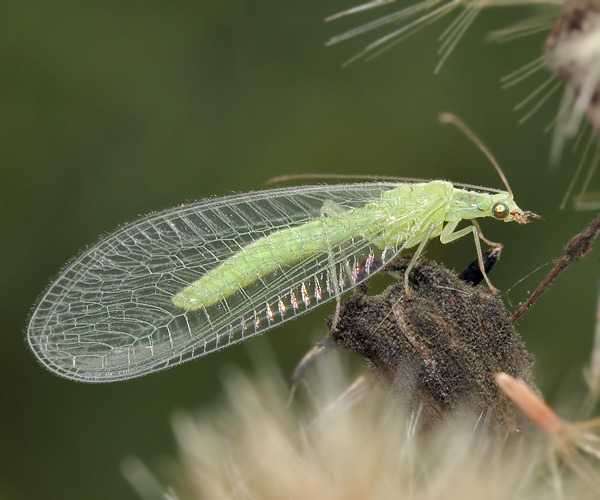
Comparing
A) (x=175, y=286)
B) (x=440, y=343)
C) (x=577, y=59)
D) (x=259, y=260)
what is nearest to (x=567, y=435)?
(x=440, y=343)

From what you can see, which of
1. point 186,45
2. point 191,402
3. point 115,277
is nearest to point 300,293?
point 115,277

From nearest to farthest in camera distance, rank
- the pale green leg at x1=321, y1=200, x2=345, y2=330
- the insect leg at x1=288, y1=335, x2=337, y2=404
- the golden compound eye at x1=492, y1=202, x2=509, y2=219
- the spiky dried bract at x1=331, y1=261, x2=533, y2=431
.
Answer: the spiky dried bract at x1=331, y1=261, x2=533, y2=431, the insect leg at x1=288, y1=335, x2=337, y2=404, the pale green leg at x1=321, y1=200, x2=345, y2=330, the golden compound eye at x1=492, y1=202, x2=509, y2=219

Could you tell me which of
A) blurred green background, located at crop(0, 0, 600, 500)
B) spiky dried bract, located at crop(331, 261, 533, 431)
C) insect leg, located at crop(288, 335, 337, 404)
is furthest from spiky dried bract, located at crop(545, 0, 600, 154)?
blurred green background, located at crop(0, 0, 600, 500)

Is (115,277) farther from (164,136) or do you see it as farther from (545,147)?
(545,147)

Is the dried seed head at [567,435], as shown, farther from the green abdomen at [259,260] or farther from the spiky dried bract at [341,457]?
the green abdomen at [259,260]

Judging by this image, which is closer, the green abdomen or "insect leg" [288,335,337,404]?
"insect leg" [288,335,337,404]

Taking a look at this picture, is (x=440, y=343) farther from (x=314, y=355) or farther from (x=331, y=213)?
(x=331, y=213)

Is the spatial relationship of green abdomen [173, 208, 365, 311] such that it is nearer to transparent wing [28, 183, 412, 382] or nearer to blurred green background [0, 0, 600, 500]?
transparent wing [28, 183, 412, 382]
